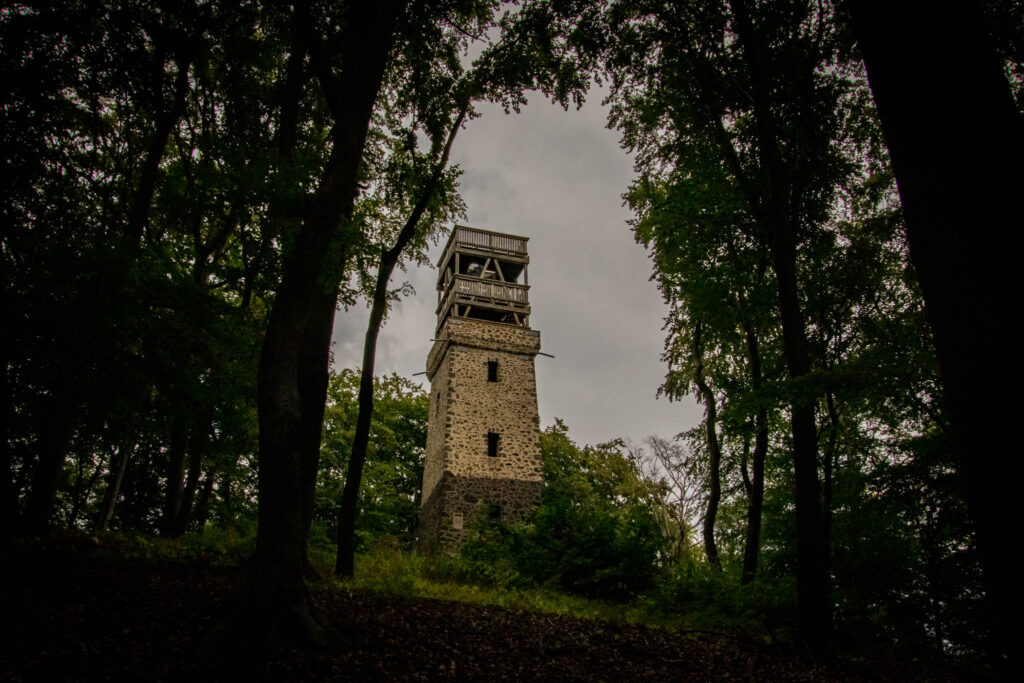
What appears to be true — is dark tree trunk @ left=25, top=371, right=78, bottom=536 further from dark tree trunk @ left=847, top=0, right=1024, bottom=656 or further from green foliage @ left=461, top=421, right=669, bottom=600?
dark tree trunk @ left=847, top=0, right=1024, bottom=656

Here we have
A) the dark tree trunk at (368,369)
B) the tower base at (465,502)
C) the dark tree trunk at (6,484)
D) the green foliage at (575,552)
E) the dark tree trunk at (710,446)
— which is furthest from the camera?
the tower base at (465,502)

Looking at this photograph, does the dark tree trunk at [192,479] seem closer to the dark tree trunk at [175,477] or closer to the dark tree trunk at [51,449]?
the dark tree trunk at [175,477]

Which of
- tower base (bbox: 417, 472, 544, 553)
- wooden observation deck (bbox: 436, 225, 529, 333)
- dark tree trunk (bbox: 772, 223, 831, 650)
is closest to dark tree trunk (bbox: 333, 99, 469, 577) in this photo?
dark tree trunk (bbox: 772, 223, 831, 650)

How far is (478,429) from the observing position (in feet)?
68.6

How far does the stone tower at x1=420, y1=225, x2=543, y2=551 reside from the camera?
19906 millimetres

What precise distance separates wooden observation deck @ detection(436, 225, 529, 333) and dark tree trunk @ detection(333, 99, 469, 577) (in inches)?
477

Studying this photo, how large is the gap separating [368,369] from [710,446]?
8.04 metres

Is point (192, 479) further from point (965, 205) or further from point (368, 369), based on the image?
point (965, 205)

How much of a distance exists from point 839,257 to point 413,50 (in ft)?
26.7

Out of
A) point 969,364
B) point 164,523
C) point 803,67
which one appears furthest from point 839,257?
point 164,523

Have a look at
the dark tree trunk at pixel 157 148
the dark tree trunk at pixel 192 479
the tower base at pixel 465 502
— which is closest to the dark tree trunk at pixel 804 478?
the dark tree trunk at pixel 157 148

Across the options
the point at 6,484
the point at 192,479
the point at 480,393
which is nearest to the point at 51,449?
the point at 6,484

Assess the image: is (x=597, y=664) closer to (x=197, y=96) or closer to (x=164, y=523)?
(x=164, y=523)

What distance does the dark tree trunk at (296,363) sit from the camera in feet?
17.3
